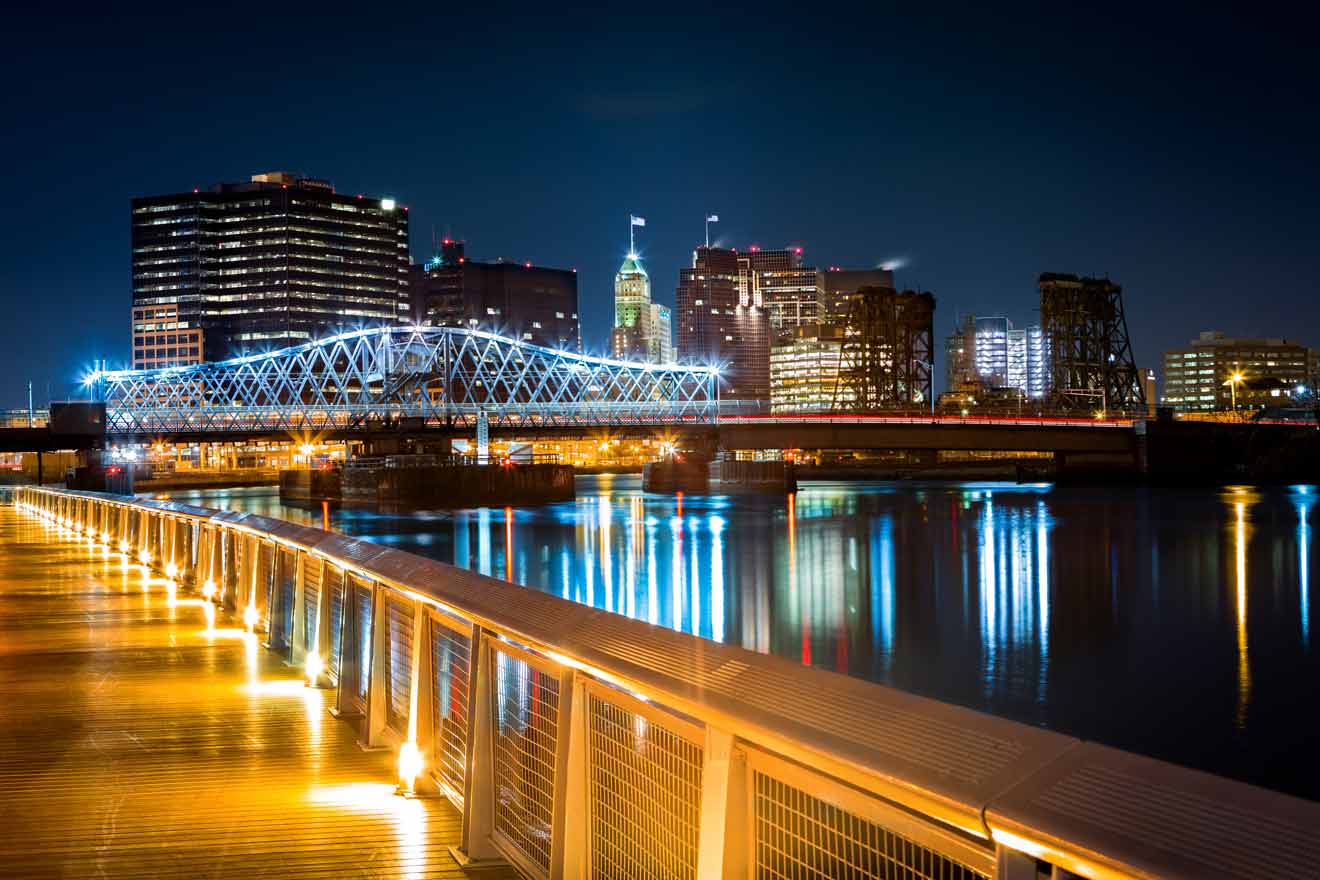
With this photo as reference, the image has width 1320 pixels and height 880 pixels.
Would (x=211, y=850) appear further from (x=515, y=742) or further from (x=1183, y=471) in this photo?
(x=1183, y=471)

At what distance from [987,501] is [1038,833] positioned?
293 ft

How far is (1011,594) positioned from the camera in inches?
1519

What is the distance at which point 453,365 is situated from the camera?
16012 centimetres

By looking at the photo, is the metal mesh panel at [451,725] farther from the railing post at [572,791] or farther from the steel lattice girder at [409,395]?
the steel lattice girder at [409,395]

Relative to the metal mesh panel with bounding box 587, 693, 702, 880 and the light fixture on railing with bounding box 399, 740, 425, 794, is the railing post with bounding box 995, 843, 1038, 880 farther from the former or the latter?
the light fixture on railing with bounding box 399, 740, 425, 794

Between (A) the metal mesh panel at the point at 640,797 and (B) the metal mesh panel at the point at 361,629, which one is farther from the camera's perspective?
(B) the metal mesh panel at the point at 361,629

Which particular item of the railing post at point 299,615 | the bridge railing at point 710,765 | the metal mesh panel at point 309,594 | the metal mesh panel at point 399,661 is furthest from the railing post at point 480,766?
the railing post at point 299,615

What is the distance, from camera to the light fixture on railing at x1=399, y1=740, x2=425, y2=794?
7.03 meters

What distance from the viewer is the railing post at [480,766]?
19.3 ft

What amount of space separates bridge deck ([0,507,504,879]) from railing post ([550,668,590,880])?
0.83m

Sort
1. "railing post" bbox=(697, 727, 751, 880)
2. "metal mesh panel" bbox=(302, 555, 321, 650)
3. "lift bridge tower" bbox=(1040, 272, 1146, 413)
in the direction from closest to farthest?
"railing post" bbox=(697, 727, 751, 880) < "metal mesh panel" bbox=(302, 555, 321, 650) < "lift bridge tower" bbox=(1040, 272, 1146, 413)

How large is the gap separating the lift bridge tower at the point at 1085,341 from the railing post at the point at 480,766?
132m

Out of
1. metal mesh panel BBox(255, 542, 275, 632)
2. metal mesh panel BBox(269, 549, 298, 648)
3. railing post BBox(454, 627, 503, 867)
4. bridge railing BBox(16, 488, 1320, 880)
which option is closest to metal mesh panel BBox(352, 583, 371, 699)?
bridge railing BBox(16, 488, 1320, 880)

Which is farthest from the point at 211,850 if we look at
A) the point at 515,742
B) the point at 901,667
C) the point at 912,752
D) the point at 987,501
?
the point at 987,501
